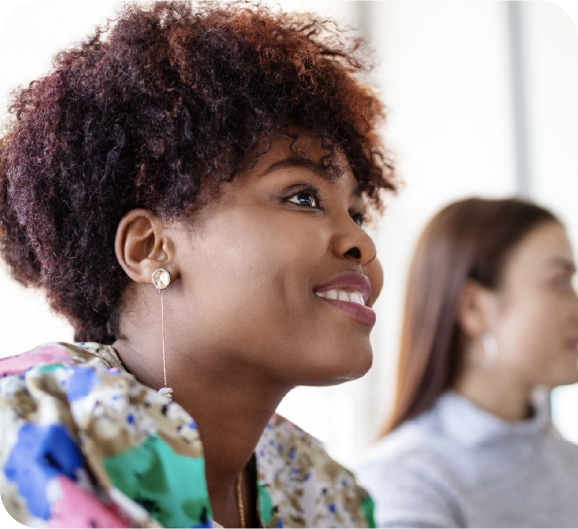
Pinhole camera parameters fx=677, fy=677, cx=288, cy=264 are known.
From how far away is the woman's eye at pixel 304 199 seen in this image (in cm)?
98

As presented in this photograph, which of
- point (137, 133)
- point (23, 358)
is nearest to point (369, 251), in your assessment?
point (137, 133)

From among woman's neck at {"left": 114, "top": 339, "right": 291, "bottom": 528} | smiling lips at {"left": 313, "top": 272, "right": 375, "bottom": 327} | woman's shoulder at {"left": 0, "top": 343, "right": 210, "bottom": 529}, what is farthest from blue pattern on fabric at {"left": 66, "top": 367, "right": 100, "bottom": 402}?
smiling lips at {"left": 313, "top": 272, "right": 375, "bottom": 327}

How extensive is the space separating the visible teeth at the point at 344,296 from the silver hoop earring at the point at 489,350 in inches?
29.0

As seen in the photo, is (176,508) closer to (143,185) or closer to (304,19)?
(143,185)

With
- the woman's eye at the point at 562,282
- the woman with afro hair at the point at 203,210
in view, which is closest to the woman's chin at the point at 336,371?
the woman with afro hair at the point at 203,210

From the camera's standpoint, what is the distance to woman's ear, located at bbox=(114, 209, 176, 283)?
3.17 feet

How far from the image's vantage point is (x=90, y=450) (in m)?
0.69

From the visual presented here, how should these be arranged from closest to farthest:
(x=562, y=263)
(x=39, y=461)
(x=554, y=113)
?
(x=39, y=461) < (x=562, y=263) < (x=554, y=113)

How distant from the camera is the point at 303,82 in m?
1.01

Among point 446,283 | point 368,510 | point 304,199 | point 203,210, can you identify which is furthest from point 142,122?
point 446,283

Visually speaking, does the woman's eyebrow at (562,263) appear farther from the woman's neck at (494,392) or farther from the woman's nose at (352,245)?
the woman's nose at (352,245)

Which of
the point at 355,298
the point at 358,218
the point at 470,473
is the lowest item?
the point at 470,473

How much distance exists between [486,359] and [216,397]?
0.87 metres

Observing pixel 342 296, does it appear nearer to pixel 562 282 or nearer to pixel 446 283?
pixel 446 283
